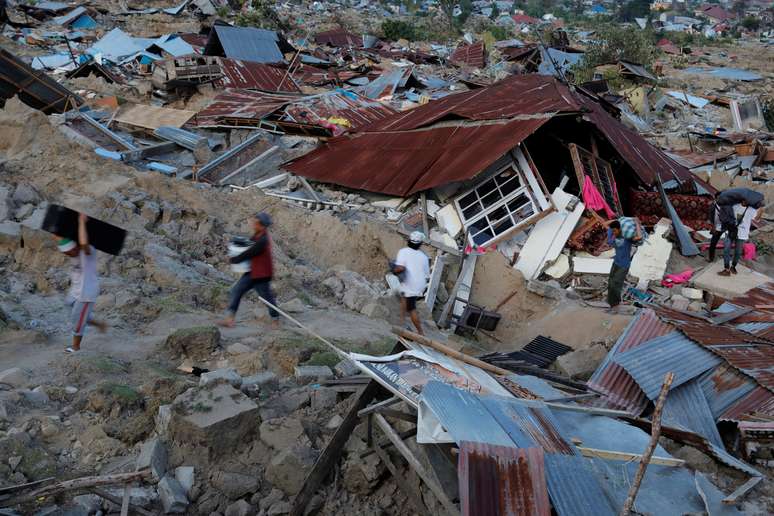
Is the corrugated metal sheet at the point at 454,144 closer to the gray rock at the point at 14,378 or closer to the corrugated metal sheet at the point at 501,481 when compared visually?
the gray rock at the point at 14,378

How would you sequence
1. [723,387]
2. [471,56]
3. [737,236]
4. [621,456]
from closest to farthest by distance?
[621,456], [723,387], [737,236], [471,56]

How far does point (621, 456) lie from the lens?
3428 mm

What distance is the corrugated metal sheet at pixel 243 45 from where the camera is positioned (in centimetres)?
1977

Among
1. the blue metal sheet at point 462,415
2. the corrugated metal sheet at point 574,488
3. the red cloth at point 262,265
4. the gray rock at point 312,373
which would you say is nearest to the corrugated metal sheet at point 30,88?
the red cloth at point 262,265

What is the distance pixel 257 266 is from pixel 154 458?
2298 millimetres

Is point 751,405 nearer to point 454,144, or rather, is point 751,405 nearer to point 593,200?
point 593,200

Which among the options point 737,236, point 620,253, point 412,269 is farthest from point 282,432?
point 737,236

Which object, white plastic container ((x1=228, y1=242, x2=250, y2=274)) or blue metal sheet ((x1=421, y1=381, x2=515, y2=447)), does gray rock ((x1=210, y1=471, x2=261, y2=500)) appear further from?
white plastic container ((x1=228, y1=242, x2=250, y2=274))

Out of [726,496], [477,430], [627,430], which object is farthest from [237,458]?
[726,496]

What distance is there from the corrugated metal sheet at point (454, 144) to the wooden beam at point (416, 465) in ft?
18.7

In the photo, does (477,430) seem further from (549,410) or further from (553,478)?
(549,410)

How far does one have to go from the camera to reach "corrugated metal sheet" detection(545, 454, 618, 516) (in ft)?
9.21

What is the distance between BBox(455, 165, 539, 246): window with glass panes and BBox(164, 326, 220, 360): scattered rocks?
5000 millimetres

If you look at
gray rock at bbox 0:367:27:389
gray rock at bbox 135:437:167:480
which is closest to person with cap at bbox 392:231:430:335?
gray rock at bbox 135:437:167:480
